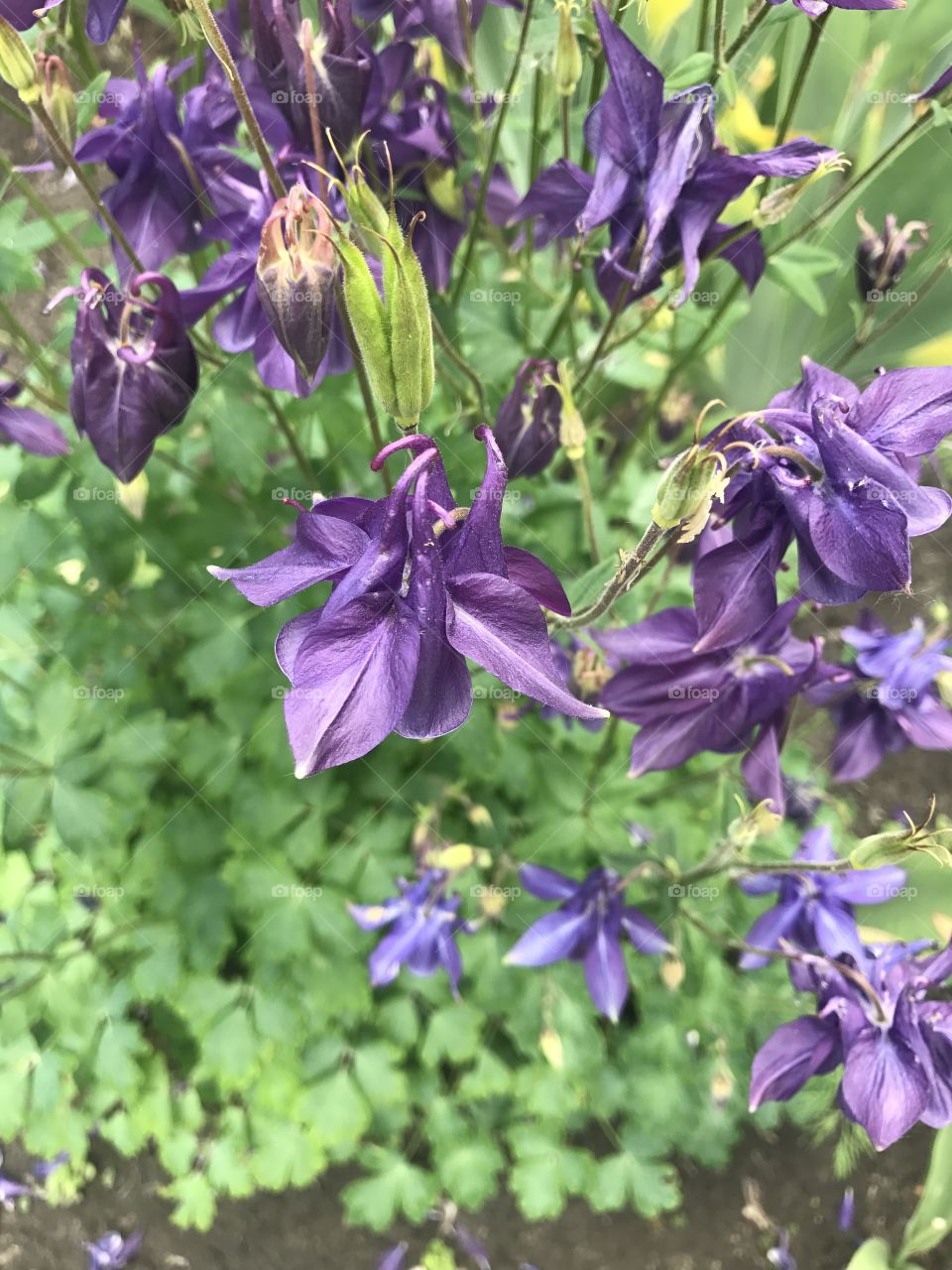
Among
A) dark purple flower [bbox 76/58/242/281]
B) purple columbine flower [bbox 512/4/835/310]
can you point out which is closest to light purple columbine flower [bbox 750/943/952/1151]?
purple columbine flower [bbox 512/4/835/310]

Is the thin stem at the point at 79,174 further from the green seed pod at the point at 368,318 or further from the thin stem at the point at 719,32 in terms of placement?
the thin stem at the point at 719,32

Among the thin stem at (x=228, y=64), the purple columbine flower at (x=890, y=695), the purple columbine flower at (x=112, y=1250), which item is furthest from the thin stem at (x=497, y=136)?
the purple columbine flower at (x=112, y=1250)

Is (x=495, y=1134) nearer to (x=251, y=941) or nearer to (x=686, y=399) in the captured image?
(x=251, y=941)

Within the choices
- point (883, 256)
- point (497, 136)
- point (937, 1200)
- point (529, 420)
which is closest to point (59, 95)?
point (497, 136)

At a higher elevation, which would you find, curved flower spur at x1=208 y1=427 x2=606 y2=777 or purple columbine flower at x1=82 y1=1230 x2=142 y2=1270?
curved flower spur at x1=208 y1=427 x2=606 y2=777

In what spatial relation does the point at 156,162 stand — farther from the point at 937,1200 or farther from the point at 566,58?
the point at 937,1200

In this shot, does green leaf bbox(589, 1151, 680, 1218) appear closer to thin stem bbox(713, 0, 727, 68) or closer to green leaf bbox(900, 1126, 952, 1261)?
green leaf bbox(900, 1126, 952, 1261)
